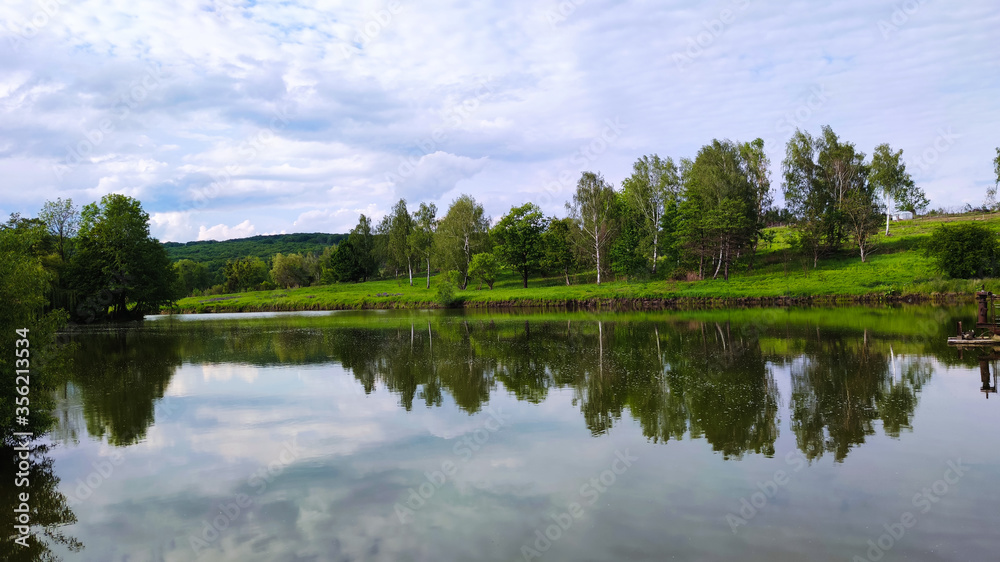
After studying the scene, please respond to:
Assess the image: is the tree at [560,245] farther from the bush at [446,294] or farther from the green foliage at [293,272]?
the green foliage at [293,272]

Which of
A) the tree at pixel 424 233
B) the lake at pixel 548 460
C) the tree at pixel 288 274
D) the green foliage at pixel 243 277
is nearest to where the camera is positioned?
the lake at pixel 548 460

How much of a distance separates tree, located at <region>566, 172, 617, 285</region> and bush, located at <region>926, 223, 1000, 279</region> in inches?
1207

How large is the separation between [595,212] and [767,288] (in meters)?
19.7

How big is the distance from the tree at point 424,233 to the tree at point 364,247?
15.4m

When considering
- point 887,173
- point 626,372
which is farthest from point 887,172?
point 626,372

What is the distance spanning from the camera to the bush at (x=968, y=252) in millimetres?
44875

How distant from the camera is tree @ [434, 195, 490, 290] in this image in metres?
77.8

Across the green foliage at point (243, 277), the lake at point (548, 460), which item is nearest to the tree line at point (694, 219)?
the lake at point (548, 460)

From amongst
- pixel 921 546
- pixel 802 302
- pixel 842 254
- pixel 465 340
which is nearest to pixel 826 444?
pixel 921 546

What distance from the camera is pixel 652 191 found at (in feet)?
220

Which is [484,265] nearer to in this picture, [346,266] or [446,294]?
[446,294]

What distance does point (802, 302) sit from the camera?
5025 cm

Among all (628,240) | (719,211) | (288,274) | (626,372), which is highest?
(719,211)

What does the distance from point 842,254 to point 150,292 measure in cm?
7224
